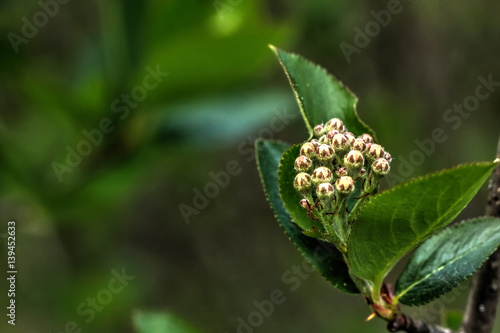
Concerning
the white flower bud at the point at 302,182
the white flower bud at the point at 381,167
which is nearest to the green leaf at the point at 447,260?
the white flower bud at the point at 381,167

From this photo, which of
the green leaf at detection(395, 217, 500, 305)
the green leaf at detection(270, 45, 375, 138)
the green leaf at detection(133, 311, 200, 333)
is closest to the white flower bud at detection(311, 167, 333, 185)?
the green leaf at detection(270, 45, 375, 138)

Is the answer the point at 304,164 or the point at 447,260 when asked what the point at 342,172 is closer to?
the point at 304,164

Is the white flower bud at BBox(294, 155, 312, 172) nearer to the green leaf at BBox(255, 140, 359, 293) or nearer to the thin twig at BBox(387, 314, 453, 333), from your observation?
the green leaf at BBox(255, 140, 359, 293)

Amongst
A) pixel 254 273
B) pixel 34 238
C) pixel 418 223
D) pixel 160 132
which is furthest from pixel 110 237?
pixel 418 223

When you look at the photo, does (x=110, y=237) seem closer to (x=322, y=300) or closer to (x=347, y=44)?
(x=347, y=44)

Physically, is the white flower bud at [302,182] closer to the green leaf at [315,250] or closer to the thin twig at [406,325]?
the green leaf at [315,250]
